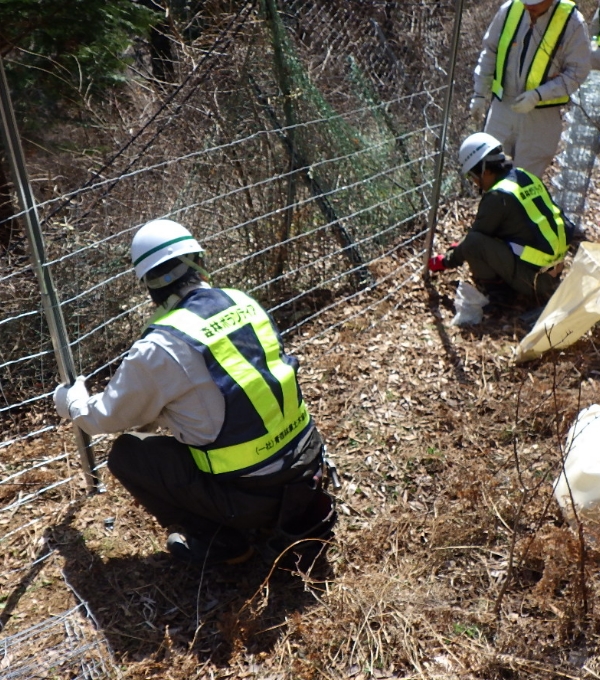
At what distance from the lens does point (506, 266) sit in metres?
5.05

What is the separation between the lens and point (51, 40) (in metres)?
6.24

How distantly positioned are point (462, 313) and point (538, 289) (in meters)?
0.56

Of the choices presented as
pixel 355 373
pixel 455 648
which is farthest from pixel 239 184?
pixel 455 648

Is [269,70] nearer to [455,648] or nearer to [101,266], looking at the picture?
[101,266]

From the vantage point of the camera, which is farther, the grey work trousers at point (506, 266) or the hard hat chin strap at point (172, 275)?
the grey work trousers at point (506, 266)

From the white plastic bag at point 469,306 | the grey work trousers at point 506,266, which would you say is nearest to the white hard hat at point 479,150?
the grey work trousers at point 506,266

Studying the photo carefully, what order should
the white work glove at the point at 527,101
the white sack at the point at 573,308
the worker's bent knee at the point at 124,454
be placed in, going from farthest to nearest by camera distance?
the white work glove at the point at 527,101, the white sack at the point at 573,308, the worker's bent knee at the point at 124,454

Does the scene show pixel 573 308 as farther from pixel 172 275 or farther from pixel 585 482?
pixel 172 275

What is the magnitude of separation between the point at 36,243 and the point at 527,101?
13.7ft

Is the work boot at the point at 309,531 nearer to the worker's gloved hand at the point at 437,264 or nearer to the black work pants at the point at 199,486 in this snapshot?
the black work pants at the point at 199,486

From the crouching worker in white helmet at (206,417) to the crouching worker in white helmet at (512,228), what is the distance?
7.75 ft

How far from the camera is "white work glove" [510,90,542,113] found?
5711mm

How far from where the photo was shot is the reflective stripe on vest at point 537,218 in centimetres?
495

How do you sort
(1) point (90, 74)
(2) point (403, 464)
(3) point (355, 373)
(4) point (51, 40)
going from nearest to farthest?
Result: (2) point (403, 464), (3) point (355, 373), (4) point (51, 40), (1) point (90, 74)
